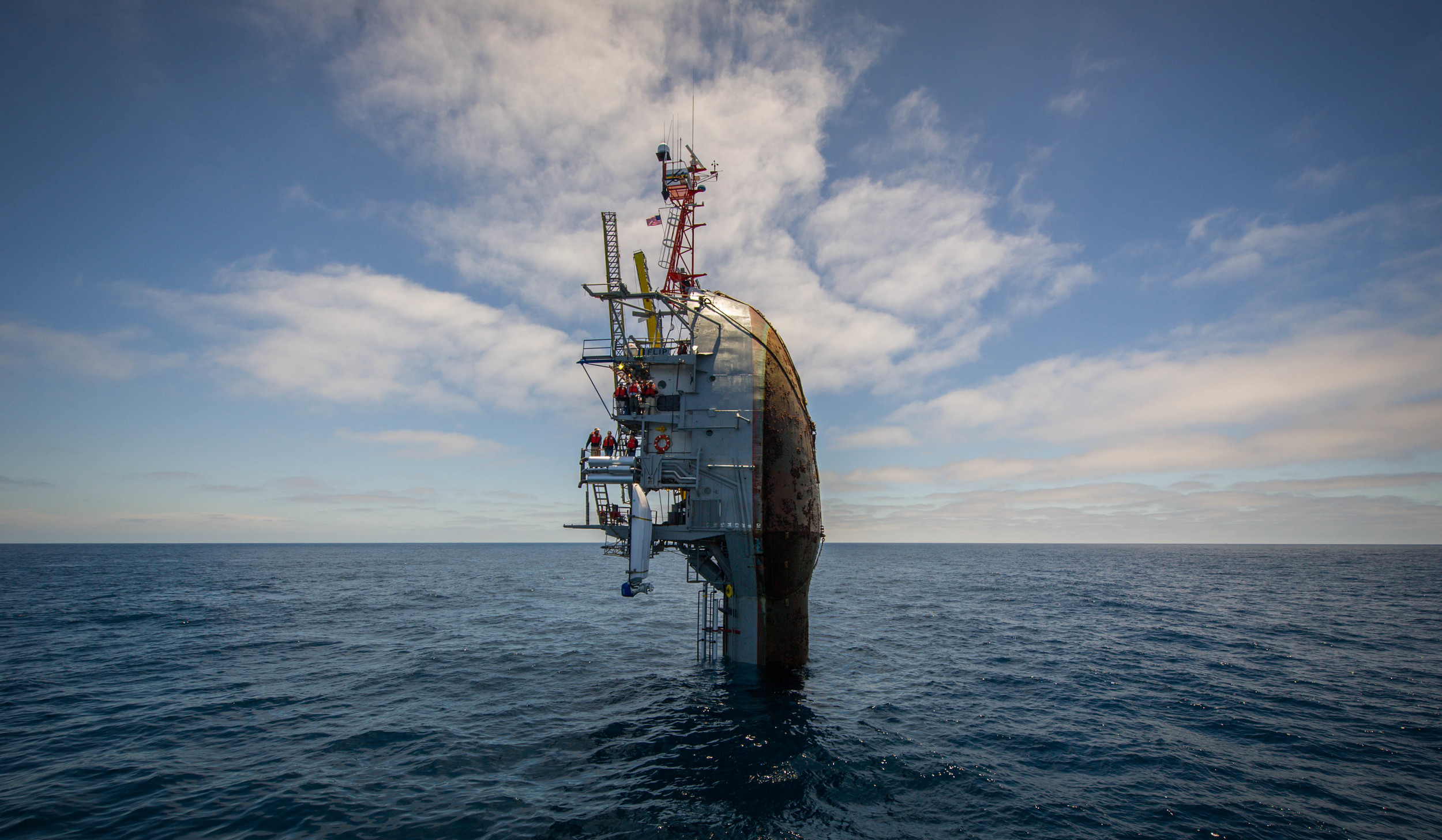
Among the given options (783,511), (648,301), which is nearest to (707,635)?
(783,511)

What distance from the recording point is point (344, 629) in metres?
42.0

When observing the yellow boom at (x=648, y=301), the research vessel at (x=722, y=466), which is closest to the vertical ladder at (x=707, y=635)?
the research vessel at (x=722, y=466)

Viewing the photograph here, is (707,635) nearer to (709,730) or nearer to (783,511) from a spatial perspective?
(709,730)

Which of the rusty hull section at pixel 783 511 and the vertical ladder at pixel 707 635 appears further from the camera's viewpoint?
the vertical ladder at pixel 707 635

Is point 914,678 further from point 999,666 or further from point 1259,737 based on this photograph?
point 1259,737

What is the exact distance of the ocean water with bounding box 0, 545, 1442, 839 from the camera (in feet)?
49.8

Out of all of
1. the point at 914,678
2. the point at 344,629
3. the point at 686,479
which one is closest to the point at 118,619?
the point at 344,629

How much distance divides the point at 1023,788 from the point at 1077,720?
7.77 meters

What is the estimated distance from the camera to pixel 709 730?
21.1 m

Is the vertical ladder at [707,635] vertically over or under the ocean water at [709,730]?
over

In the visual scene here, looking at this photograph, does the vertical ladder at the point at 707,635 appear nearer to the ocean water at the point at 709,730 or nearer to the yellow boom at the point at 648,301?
the ocean water at the point at 709,730

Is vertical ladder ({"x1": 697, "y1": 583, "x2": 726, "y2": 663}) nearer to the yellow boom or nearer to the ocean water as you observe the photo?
the ocean water

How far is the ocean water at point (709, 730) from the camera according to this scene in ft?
49.8

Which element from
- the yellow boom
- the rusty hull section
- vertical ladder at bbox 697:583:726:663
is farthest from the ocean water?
the yellow boom
